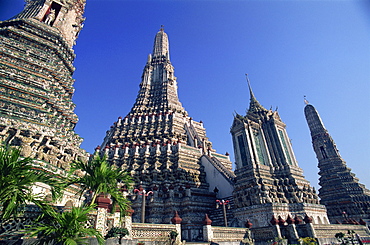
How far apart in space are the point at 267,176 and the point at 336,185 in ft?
68.4

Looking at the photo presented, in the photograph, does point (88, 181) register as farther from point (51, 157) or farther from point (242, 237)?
point (242, 237)

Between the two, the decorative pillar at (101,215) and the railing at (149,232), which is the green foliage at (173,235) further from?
the decorative pillar at (101,215)

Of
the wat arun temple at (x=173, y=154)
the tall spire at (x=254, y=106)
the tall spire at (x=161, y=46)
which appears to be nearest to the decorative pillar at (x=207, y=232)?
the wat arun temple at (x=173, y=154)

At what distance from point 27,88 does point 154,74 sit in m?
40.6

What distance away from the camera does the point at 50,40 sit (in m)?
24.8

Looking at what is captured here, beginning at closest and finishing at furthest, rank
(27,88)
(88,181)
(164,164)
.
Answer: (88,181)
(27,88)
(164,164)

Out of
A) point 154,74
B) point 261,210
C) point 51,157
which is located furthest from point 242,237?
point 154,74

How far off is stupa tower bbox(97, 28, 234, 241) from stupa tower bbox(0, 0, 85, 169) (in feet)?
35.6

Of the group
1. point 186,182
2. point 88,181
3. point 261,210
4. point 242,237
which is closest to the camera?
point 88,181

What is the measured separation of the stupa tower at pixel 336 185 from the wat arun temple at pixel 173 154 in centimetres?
15

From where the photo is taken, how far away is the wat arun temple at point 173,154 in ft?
54.1

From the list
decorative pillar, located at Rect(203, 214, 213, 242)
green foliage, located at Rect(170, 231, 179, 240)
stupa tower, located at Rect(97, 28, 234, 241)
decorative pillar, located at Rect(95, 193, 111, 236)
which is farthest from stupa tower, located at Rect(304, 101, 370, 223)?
decorative pillar, located at Rect(95, 193, 111, 236)

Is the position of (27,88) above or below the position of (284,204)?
above

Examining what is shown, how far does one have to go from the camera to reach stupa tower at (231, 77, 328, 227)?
66.3 ft
